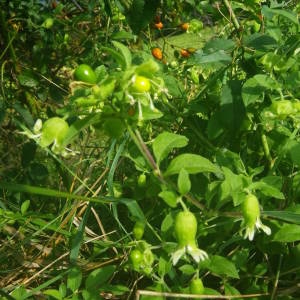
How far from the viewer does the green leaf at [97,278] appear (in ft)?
2.79

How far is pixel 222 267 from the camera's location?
0.81 m

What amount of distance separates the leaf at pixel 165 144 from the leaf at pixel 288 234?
0.21 meters

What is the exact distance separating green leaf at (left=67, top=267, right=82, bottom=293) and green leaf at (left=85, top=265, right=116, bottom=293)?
13mm

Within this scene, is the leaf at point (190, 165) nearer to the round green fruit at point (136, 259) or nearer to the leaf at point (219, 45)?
the round green fruit at point (136, 259)

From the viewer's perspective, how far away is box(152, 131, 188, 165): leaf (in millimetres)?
764

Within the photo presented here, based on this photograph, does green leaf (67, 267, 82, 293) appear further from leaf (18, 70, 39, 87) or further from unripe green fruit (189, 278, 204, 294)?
leaf (18, 70, 39, 87)

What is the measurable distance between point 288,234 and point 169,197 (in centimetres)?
22

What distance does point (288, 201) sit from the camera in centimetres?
94

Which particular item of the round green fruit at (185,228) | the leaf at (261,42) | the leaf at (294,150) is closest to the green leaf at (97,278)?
the round green fruit at (185,228)

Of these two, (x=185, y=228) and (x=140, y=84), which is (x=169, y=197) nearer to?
(x=185, y=228)

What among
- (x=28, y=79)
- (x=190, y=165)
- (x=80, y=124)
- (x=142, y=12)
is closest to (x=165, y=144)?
(x=190, y=165)

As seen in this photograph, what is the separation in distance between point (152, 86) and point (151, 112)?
0.04 m

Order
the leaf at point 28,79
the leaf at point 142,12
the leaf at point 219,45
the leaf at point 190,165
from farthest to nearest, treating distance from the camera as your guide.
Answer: the leaf at point 28,79 → the leaf at point 142,12 → the leaf at point 219,45 → the leaf at point 190,165

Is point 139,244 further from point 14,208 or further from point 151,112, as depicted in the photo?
point 14,208
